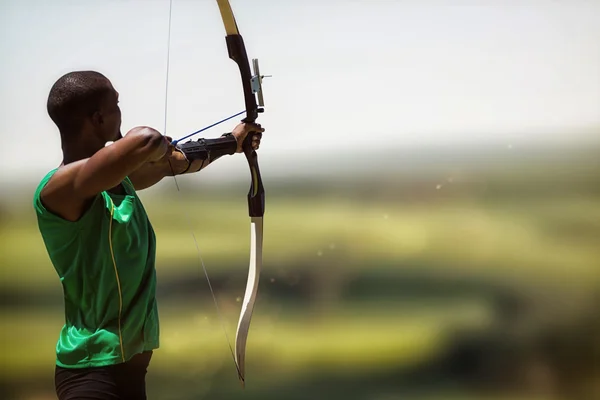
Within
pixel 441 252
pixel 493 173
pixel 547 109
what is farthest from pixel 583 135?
pixel 441 252

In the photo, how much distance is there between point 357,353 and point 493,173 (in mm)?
729

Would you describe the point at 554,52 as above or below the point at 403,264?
above

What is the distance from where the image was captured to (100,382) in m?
1.23

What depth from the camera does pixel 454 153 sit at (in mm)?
2396

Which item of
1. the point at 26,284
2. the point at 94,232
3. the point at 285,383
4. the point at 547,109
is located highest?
the point at 94,232

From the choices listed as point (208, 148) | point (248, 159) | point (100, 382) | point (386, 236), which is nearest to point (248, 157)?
point (248, 159)

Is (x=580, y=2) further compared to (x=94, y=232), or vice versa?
(x=580, y=2)

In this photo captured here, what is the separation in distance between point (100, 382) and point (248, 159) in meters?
0.60

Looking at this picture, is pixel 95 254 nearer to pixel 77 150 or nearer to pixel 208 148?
pixel 77 150

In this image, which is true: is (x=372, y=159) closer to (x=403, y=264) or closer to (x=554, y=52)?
(x=403, y=264)

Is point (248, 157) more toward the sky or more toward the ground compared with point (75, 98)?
more toward the ground

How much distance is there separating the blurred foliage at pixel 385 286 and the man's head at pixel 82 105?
114 centimetres

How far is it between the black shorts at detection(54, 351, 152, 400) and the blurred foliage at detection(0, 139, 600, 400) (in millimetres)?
1058

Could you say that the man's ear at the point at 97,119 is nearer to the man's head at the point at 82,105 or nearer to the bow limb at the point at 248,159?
the man's head at the point at 82,105
